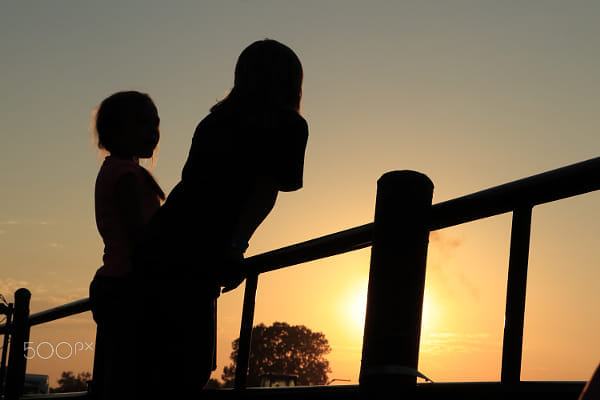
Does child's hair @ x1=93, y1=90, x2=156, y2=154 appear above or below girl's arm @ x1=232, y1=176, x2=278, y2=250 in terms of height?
above

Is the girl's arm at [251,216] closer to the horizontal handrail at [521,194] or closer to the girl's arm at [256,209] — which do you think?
the girl's arm at [256,209]

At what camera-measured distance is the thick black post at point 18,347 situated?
6582 millimetres

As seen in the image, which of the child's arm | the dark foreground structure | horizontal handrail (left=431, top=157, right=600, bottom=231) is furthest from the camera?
the child's arm

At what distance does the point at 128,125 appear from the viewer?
318 centimetres

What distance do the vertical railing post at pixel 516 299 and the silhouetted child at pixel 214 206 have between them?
115 centimetres

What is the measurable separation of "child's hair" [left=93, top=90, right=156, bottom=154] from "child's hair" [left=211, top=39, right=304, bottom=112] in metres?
0.48

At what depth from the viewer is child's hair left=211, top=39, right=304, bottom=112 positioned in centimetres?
279

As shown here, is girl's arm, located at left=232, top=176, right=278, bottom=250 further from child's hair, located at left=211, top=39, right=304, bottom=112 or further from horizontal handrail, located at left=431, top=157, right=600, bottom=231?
horizontal handrail, located at left=431, top=157, right=600, bottom=231

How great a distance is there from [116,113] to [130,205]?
0.46 metres

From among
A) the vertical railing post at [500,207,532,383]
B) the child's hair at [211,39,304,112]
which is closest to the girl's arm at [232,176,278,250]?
the child's hair at [211,39,304,112]

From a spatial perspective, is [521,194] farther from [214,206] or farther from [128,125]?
[128,125]

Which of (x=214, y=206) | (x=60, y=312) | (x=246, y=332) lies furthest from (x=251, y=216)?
(x=60, y=312)

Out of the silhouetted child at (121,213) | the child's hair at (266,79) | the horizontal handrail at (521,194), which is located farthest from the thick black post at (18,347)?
the horizontal handrail at (521,194)

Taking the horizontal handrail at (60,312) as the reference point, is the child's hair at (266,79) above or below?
above
